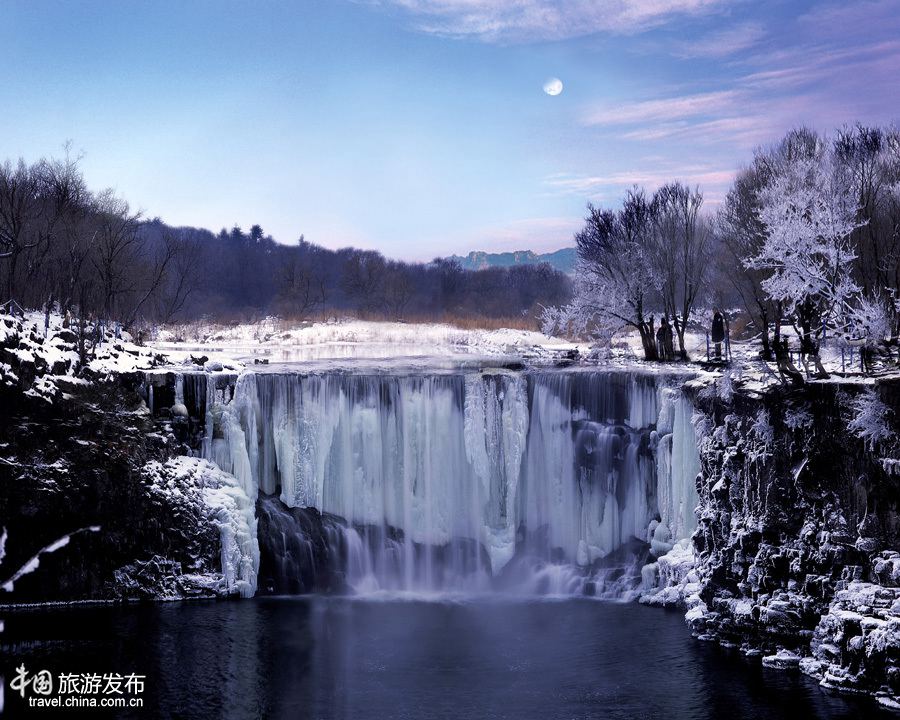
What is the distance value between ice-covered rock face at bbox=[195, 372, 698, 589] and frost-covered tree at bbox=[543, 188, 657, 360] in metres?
10.6

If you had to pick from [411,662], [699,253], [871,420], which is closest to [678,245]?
[699,253]

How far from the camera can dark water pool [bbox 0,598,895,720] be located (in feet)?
59.8

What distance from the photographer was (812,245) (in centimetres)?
2531

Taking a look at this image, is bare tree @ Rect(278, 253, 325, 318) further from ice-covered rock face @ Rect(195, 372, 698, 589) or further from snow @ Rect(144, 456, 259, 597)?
snow @ Rect(144, 456, 259, 597)

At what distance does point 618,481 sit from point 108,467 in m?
13.6

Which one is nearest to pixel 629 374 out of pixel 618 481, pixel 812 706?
pixel 618 481

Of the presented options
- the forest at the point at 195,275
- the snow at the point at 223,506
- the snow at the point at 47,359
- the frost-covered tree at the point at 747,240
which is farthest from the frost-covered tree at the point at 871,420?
the forest at the point at 195,275

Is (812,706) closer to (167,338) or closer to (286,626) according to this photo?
(286,626)

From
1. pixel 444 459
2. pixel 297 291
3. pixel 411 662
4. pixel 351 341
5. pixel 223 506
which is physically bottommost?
pixel 411 662

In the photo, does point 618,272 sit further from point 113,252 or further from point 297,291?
point 297,291

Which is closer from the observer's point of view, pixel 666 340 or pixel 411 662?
pixel 411 662

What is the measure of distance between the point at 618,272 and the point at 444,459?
14279 mm

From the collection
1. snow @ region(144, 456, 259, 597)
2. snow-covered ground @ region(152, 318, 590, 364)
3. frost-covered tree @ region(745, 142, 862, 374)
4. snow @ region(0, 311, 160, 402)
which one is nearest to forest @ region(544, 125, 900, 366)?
frost-covered tree @ region(745, 142, 862, 374)

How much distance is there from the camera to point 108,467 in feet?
85.2
